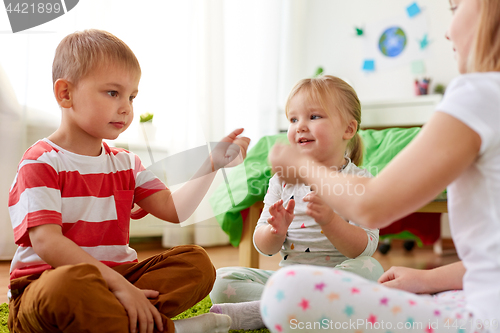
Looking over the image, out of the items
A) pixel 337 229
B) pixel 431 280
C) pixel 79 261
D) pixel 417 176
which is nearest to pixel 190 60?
pixel 337 229

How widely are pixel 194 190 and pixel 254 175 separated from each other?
643 mm

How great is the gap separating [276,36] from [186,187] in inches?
89.0

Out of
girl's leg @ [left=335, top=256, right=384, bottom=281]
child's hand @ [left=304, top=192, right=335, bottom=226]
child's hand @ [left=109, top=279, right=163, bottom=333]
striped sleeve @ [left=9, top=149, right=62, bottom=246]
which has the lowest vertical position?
girl's leg @ [left=335, top=256, right=384, bottom=281]

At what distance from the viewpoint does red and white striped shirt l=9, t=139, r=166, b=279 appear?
736 millimetres

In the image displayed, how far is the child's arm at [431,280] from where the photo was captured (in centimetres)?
71

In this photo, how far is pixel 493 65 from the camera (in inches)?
21.2

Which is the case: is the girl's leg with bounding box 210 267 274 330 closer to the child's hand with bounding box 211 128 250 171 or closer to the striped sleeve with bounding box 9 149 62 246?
the child's hand with bounding box 211 128 250 171

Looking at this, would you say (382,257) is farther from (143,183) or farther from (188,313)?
(143,183)

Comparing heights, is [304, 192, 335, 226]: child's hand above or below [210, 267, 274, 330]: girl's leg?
above

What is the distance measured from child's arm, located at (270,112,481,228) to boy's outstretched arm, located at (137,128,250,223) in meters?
0.38

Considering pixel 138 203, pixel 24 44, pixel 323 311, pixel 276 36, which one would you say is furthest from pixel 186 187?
pixel 276 36

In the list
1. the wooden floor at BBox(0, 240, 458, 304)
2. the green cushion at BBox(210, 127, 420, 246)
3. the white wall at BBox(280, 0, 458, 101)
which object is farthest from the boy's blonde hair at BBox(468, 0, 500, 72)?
the white wall at BBox(280, 0, 458, 101)

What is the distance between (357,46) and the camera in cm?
325

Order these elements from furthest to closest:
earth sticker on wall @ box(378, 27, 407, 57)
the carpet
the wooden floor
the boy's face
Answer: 1. earth sticker on wall @ box(378, 27, 407, 57)
2. the wooden floor
3. the carpet
4. the boy's face
